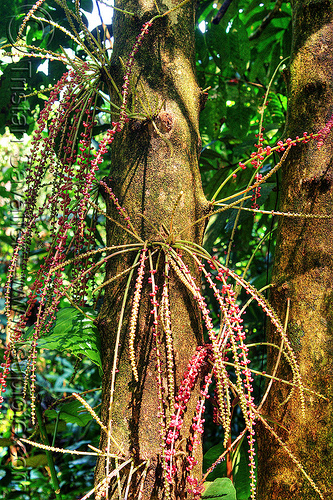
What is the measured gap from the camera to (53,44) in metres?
1.61

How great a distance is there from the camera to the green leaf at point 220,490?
2.43ft

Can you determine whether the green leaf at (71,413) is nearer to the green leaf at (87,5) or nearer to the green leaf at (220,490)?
the green leaf at (220,490)

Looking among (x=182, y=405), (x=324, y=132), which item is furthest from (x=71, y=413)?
(x=324, y=132)

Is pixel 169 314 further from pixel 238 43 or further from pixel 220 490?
pixel 238 43

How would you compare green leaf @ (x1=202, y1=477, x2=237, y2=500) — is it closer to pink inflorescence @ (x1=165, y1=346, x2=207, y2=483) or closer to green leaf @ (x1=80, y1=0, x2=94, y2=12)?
pink inflorescence @ (x1=165, y1=346, x2=207, y2=483)

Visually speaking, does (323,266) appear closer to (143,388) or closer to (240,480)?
(143,388)

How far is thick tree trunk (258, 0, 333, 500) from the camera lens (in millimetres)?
812

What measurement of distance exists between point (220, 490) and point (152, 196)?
648mm

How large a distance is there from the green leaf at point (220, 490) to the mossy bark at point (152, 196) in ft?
0.21

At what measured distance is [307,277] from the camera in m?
0.90

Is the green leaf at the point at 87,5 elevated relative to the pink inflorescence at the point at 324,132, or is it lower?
elevated

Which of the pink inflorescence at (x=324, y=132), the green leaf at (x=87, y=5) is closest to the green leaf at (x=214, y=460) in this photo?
the pink inflorescence at (x=324, y=132)

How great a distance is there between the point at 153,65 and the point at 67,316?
27.3 inches

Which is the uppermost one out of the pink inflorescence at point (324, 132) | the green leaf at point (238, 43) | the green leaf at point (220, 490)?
the green leaf at point (238, 43)
